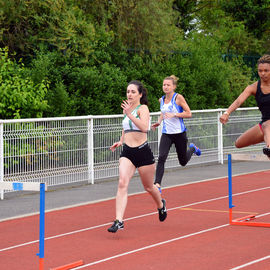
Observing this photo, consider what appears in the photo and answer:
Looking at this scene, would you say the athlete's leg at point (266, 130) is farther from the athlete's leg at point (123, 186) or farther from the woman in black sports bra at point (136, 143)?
the athlete's leg at point (123, 186)

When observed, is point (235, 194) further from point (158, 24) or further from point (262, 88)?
point (158, 24)

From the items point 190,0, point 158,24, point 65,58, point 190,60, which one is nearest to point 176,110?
point 65,58

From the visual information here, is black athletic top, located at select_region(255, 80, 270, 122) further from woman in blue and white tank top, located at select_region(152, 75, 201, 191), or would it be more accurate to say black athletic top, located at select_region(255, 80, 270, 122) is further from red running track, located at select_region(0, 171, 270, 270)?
woman in blue and white tank top, located at select_region(152, 75, 201, 191)

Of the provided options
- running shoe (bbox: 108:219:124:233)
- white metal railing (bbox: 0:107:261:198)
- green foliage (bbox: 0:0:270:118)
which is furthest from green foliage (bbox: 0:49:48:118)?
running shoe (bbox: 108:219:124:233)

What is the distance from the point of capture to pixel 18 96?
14.9 metres

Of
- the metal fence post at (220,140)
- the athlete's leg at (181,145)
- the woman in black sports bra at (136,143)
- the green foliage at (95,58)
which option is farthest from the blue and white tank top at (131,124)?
the metal fence post at (220,140)

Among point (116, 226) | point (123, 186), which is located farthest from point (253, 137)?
point (116, 226)

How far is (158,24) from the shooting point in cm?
2011

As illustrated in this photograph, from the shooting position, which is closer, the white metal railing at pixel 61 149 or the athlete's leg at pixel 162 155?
the athlete's leg at pixel 162 155

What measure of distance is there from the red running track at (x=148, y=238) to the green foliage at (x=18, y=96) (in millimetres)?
4126

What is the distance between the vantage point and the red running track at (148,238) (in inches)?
285

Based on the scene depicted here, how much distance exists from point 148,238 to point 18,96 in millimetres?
7243

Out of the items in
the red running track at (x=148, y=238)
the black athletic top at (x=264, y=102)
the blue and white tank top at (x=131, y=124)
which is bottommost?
the red running track at (x=148, y=238)

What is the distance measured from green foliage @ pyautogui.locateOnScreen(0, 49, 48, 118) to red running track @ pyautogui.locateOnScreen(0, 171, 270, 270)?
13.5 feet
